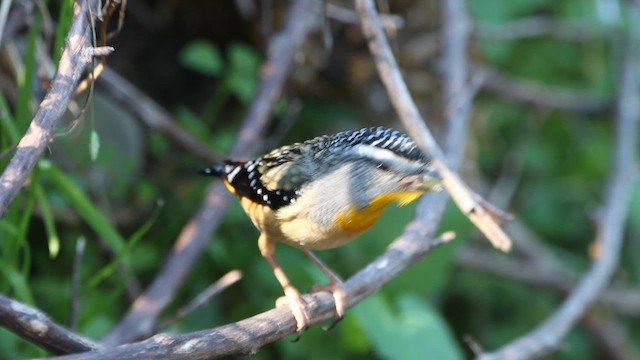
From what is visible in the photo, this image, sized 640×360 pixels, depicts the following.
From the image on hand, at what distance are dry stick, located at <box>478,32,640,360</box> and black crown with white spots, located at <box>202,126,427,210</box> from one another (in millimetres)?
926

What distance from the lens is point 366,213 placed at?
216 cm

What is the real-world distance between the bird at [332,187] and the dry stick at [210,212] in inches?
25.8

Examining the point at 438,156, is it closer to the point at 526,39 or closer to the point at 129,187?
the point at 129,187

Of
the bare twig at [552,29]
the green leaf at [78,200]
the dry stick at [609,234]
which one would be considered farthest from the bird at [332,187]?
the bare twig at [552,29]

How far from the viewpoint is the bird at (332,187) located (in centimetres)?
204

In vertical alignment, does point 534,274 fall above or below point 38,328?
below

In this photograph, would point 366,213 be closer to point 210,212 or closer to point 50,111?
point 50,111

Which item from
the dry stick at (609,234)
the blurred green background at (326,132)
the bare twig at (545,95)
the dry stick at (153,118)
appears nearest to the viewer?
the blurred green background at (326,132)

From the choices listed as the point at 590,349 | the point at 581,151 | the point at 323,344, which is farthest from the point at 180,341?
the point at 581,151

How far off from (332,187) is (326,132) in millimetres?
2143

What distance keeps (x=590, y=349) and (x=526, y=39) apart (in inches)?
72.1

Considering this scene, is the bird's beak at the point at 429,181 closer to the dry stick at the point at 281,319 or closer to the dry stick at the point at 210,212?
the dry stick at the point at 281,319

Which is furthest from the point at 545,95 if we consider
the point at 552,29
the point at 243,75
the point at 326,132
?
the point at 243,75

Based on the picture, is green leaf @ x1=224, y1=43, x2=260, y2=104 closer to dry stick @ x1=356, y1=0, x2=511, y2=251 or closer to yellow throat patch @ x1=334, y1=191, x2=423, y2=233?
dry stick @ x1=356, y1=0, x2=511, y2=251
